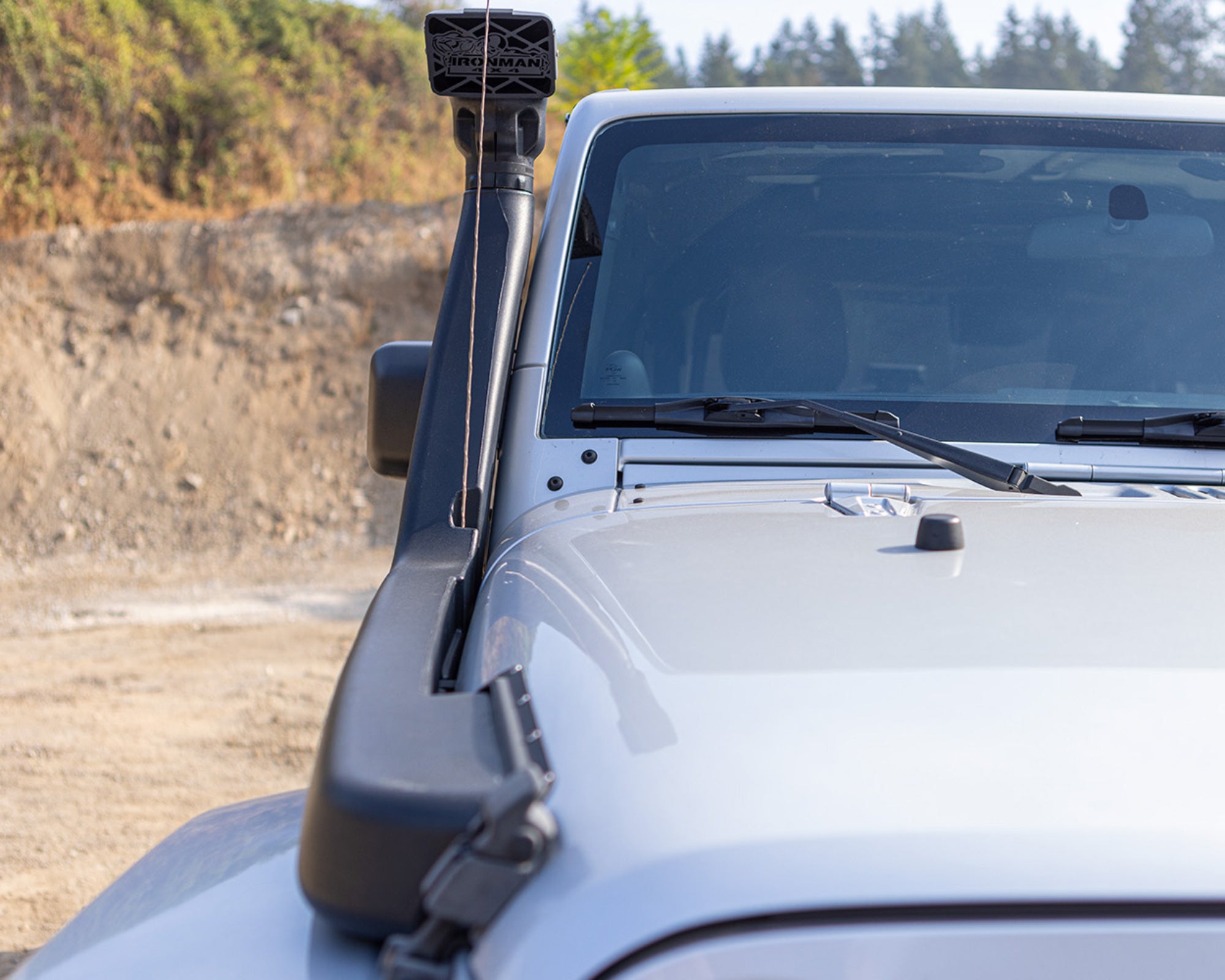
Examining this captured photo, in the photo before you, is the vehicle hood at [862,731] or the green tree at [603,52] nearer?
the vehicle hood at [862,731]

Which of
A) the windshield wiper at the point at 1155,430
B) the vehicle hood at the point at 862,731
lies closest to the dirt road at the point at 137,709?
the vehicle hood at the point at 862,731

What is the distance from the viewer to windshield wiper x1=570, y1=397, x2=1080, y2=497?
6.07 ft

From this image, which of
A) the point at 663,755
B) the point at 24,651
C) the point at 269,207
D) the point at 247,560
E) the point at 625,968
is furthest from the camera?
the point at 269,207

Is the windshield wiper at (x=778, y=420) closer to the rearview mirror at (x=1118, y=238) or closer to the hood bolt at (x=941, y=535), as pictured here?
the hood bolt at (x=941, y=535)

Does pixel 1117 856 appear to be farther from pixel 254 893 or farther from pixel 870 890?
pixel 254 893

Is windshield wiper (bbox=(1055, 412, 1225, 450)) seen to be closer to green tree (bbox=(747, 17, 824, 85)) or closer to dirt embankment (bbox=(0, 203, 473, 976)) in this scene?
dirt embankment (bbox=(0, 203, 473, 976))

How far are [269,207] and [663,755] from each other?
14105 millimetres

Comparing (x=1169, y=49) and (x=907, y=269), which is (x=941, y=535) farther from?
(x=1169, y=49)

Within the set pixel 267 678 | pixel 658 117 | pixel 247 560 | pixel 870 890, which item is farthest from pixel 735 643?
pixel 247 560

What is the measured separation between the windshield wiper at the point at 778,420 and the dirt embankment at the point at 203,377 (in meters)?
9.29

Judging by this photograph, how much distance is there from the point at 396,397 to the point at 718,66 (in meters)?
55.4

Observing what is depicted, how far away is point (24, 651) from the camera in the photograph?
7.52 m

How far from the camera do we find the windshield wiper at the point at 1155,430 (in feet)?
6.48

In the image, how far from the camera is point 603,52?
546 inches
